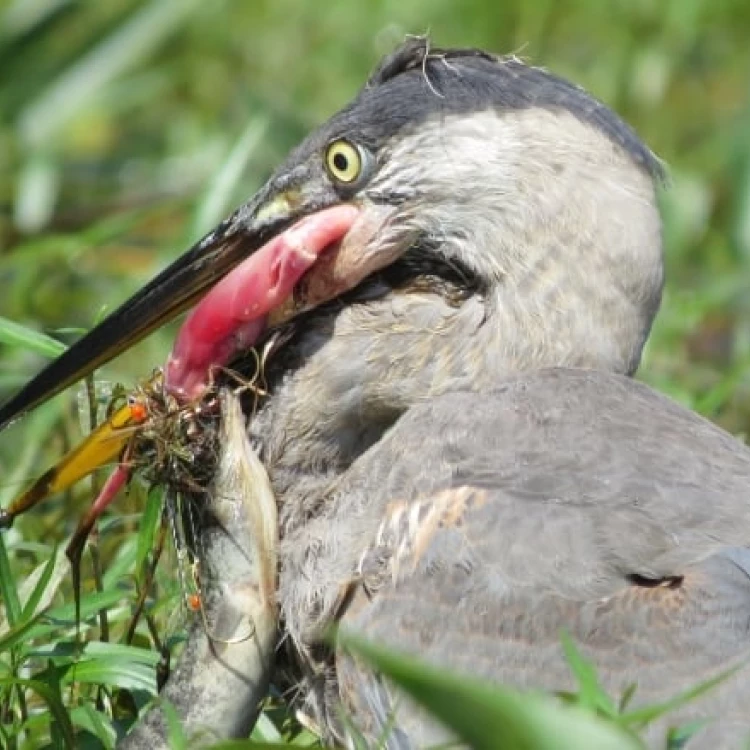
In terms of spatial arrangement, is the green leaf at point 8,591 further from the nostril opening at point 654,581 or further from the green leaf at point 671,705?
the green leaf at point 671,705

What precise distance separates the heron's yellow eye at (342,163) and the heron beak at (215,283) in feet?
0.19

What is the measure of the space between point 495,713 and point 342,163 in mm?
1932

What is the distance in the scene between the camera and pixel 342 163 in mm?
4445

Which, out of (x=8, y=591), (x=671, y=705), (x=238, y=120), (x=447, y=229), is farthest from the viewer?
(x=238, y=120)

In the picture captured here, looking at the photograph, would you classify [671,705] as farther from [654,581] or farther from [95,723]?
[95,723]

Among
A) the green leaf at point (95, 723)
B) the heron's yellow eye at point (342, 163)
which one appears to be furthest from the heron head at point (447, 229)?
the green leaf at point (95, 723)

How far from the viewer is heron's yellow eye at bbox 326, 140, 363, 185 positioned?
14.5ft

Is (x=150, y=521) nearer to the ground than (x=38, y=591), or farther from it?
farther from it

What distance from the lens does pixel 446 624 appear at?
385 cm

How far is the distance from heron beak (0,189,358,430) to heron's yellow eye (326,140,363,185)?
6 cm

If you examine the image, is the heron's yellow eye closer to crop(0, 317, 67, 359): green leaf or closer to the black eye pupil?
the black eye pupil

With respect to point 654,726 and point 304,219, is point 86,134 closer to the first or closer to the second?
point 304,219

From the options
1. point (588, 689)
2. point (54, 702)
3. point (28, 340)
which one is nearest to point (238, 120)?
point (28, 340)

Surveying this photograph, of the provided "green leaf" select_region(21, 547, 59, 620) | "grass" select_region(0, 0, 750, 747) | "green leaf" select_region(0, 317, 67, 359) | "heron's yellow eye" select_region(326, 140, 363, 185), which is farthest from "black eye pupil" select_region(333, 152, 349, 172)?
"grass" select_region(0, 0, 750, 747)
